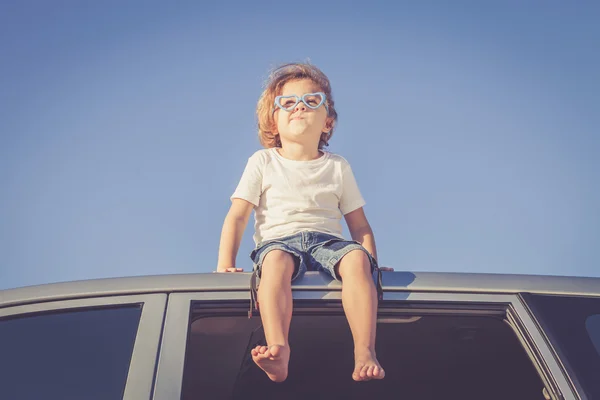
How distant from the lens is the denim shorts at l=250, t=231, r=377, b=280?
2.27 meters

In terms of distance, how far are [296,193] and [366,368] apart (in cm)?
101

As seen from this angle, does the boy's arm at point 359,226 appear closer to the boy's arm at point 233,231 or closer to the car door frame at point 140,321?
the boy's arm at point 233,231

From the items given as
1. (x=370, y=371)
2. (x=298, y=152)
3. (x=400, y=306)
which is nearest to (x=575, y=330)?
(x=400, y=306)

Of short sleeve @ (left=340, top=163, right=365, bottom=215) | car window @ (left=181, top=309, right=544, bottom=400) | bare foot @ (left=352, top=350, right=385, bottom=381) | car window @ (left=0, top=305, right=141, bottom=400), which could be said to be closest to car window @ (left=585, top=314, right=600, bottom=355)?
car window @ (left=181, top=309, right=544, bottom=400)

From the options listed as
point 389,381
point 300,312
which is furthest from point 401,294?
point 389,381

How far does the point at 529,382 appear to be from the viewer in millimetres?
2877

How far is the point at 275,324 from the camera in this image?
2.00 meters

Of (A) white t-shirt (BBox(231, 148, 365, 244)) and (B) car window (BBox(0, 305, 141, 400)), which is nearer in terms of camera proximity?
(B) car window (BBox(0, 305, 141, 400))

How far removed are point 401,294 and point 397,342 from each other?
763 mm

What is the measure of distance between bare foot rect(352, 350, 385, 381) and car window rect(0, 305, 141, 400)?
2.25ft

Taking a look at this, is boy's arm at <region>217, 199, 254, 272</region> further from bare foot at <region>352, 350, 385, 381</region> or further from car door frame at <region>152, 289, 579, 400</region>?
bare foot at <region>352, 350, 385, 381</region>

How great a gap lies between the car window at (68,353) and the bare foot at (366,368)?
0.69 m

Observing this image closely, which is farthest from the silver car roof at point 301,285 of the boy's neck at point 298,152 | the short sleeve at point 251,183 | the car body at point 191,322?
the boy's neck at point 298,152

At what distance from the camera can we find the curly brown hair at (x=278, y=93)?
126 inches
